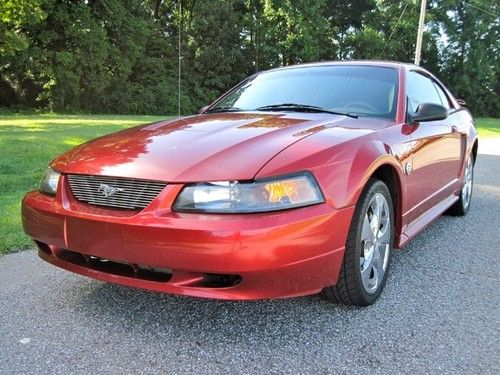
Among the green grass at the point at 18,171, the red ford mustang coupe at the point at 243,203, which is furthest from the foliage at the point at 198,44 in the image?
the red ford mustang coupe at the point at 243,203

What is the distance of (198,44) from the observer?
38.5 meters

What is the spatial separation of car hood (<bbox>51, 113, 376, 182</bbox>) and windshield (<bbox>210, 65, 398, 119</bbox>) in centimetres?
29

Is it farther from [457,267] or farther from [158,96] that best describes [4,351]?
[158,96]

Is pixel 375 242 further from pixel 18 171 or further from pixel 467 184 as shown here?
pixel 18 171

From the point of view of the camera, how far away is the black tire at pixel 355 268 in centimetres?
265

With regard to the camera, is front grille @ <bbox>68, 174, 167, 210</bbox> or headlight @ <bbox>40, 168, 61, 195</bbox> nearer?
front grille @ <bbox>68, 174, 167, 210</bbox>

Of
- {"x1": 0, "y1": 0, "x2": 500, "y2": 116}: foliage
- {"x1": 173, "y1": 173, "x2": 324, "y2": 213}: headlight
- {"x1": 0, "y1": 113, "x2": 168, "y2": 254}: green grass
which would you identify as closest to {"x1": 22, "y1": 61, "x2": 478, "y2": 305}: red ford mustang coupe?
{"x1": 173, "y1": 173, "x2": 324, "y2": 213}: headlight

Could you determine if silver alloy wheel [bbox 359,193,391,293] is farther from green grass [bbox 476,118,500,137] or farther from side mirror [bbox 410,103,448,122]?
green grass [bbox 476,118,500,137]

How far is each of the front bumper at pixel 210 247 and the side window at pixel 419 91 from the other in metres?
1.57

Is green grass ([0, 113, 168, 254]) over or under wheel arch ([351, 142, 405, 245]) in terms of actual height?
under

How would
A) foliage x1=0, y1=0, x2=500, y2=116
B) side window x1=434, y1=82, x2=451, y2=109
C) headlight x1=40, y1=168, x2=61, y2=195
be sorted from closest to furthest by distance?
headlight x1=40, y1=168, x2=61, y2=195 < side window x1=434, y1=82, x2=451, y2=109 < foliage x1=0, y1=0, x2=500, y2=116

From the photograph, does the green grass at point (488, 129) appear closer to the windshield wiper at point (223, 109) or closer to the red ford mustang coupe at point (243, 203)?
the windshield wiper at point (223, 109)

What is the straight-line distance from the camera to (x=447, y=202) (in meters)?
4.48

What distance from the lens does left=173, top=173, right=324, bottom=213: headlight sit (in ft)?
7.59
